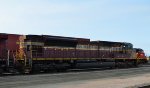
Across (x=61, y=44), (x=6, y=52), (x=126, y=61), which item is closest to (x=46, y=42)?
(x=61, y=44)

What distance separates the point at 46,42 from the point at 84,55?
6.94 metres

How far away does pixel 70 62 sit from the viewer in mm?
41750

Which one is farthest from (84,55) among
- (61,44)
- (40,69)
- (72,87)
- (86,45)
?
(72,87)

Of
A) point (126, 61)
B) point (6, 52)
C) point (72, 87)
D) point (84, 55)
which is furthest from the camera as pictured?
point (126, 61)

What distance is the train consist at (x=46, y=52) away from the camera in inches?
1359

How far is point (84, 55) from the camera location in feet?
145

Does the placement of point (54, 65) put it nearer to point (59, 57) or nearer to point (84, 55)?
point (59, 57)

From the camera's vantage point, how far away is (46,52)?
127 ft

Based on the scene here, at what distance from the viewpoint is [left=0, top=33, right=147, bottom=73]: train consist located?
34531 millimetres

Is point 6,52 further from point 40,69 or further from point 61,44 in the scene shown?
point 61,44

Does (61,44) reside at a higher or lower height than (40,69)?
higher

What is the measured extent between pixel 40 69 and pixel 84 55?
8.79 m

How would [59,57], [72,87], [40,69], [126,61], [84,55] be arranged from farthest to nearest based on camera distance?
[126,61]
[84,55]
[59,57]
[40,69]
[72,87]

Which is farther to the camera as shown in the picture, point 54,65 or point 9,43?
point 54,65
